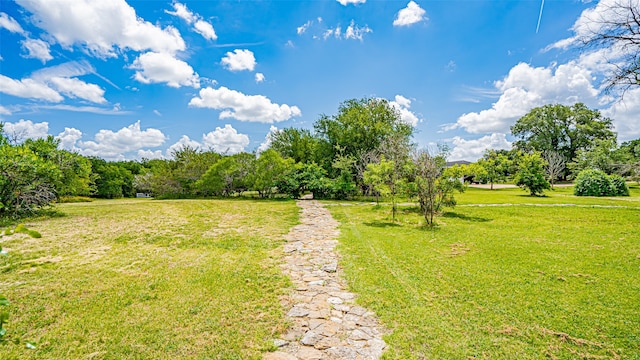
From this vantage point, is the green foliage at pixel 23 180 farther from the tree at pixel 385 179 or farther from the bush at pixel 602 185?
the bush at pixel 602 185

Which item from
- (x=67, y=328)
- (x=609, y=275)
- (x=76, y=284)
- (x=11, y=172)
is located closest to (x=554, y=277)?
(x=609, y=275)

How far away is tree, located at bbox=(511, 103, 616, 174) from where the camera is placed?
146ft

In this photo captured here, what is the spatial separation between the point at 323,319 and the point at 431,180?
27.0 ft

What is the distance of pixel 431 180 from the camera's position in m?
11.1

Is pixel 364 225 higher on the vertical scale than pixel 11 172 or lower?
lower

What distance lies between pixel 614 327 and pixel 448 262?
300 cm

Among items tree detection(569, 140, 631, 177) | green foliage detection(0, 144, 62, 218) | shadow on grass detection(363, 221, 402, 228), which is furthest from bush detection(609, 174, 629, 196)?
green foliage detection(0, 144, 62, 218)

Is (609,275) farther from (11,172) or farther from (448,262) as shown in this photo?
(11,172)

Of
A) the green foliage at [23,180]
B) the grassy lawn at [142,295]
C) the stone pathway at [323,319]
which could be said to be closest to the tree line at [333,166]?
the green foliage at [23,180]

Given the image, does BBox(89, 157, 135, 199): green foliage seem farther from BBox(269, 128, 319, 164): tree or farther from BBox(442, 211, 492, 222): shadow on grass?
BBox(442, 211, 492, 222): shadow on grass

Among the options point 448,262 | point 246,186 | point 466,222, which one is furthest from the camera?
point 246,186

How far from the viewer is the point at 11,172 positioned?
1116cm

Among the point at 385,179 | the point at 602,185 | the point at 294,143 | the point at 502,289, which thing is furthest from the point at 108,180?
the point at 602,185

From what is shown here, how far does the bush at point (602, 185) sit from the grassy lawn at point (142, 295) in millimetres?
25138
